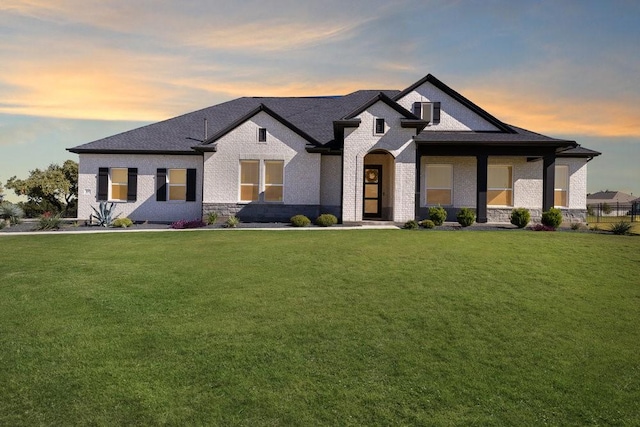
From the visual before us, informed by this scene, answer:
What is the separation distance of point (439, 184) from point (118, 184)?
18840 millimetres

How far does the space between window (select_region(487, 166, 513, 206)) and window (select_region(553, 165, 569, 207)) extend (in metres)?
3.22

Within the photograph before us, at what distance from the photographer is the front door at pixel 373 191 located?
23.4 metres

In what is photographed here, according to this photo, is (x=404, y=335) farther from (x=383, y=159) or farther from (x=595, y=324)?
(x=383, y=159)

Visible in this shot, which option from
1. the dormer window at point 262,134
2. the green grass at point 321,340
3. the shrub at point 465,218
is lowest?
the green grass at point 321,340

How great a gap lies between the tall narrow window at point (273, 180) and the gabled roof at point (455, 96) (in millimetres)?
7623

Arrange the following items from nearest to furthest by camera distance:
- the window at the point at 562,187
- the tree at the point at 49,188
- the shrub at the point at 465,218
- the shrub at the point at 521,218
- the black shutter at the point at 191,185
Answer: the shrub at the point at 521,218, the shrub at the point at 465,218, the black shutter at the point at 191,185, the window at the point at 562,187, the tree at the point at 49,188

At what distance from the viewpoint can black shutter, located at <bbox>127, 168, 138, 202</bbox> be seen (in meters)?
23.5

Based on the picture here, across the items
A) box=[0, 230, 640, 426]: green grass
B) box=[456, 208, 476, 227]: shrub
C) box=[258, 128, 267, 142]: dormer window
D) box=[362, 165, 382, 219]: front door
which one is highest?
box=[258, 128, 267, 142]: dormer window

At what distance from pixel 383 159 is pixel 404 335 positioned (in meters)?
17.5

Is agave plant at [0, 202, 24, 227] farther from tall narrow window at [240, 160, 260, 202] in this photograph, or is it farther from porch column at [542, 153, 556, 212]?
porch column at [542, 153, 556, 212]

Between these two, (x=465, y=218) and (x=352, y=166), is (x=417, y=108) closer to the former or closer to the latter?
(x=352, y=166)

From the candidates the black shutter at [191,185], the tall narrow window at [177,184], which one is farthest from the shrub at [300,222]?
the tall narrow window at [177,184]

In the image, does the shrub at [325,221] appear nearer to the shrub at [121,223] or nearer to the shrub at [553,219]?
the shrub at [121,223]

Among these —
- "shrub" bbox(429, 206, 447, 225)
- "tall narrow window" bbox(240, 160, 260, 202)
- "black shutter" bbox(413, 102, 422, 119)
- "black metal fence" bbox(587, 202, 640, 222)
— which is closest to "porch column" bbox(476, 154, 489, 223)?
"shrub" bbox(429, 206, 447, 225)
